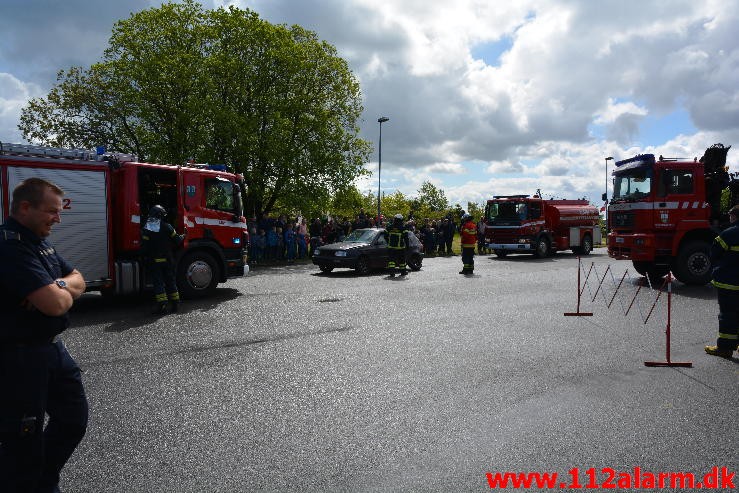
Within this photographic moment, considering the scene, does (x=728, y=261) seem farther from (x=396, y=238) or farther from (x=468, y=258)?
(x=468, y=258)

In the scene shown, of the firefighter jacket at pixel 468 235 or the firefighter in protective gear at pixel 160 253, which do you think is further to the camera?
the firefighter jacket at pixel 468 235

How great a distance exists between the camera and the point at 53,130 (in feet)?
88.9

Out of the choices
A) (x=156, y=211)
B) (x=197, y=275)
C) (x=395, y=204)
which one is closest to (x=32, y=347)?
(x=156, y=211)

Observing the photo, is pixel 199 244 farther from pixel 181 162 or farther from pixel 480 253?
pixel 480 253

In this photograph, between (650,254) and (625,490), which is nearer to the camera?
(625,490)

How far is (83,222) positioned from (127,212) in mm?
776

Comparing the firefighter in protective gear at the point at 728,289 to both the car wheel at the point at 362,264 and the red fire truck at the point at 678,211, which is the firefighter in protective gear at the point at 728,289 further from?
the car wheel at the point at 362,264

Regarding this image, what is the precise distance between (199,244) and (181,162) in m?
15.8

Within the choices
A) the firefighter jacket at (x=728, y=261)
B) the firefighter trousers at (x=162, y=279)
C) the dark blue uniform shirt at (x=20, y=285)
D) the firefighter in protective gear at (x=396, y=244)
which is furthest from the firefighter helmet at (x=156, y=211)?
the firefighter jacket at (x=728, y=261)

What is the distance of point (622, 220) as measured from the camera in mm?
13594

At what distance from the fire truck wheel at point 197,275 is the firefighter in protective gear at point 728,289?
8831 mm

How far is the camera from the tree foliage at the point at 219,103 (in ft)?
82.1

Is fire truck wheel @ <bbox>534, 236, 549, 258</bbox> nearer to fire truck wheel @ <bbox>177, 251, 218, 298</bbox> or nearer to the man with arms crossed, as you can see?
fire truck wheel @ <bbox>177, 251, 218, 298</bbox>

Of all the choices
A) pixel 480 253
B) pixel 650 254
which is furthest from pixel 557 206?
pixel 650 254
